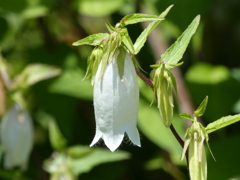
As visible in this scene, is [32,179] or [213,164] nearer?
[213,164]

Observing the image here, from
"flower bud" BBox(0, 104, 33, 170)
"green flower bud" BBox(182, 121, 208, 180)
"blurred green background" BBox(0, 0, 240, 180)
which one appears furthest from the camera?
"blurred green background" BBox(0, 0, 240, 180)

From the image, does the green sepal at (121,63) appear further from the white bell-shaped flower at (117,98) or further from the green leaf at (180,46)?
the green leaf at (180,46)

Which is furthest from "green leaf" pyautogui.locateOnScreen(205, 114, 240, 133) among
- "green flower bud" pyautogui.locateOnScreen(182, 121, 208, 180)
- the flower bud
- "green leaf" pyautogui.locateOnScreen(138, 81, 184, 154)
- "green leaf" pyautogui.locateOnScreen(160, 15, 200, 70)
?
the flower bud

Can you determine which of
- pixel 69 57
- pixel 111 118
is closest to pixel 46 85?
pixel 69 57

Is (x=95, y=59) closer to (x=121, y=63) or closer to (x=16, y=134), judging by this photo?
(x=121, y=63)

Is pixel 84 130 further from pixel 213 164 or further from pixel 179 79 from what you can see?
pixel 213 164

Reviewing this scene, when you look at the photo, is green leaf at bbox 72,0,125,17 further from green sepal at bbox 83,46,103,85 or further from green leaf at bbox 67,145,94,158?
green sepal at bbox 83,46,103,85

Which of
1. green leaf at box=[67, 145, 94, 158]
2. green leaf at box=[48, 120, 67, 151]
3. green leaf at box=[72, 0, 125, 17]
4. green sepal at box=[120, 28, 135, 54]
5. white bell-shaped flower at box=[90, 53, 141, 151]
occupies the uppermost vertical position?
green leaf at box=[72, 0, 125, 17]
